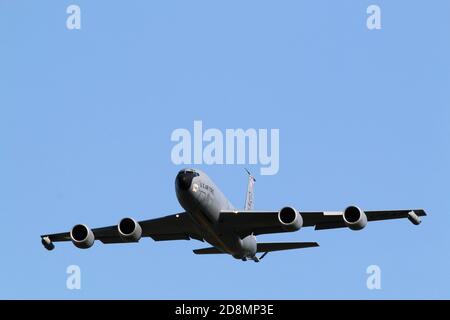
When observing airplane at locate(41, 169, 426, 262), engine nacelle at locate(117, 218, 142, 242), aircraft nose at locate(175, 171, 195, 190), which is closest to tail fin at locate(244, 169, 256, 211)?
airplane at locate(41, 169, 426, 262)

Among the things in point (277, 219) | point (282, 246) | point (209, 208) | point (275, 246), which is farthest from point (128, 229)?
point (282, 246)

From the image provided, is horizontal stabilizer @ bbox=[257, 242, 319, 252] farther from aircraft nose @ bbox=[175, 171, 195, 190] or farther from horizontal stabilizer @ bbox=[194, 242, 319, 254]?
aircraft nose @ bbox=[175, 171, 195, 190]

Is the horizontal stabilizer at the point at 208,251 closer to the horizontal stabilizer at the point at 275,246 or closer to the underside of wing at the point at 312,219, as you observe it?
the horizontal stabilizer at the point at 275,246

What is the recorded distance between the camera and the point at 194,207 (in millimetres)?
52469

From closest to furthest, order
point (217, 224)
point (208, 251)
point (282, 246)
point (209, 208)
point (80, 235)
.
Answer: point (209, 208)
point (217, 224)
point (80, 235)
point (282, 246)
point (208, 251)

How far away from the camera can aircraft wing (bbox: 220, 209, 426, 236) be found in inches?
2196

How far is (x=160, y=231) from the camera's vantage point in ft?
199

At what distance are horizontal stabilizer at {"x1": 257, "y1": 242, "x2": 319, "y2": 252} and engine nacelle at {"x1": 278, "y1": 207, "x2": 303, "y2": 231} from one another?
547 cm

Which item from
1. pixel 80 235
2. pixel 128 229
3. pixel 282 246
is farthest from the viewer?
pixel 282 246

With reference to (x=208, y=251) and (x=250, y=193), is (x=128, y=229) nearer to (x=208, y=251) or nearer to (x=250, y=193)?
(x=208, y=251)

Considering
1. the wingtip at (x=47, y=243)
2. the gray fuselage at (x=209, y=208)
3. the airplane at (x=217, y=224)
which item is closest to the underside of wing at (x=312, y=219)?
the airplane at (x=217, y=224)

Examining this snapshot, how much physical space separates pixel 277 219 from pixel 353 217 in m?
4.60
